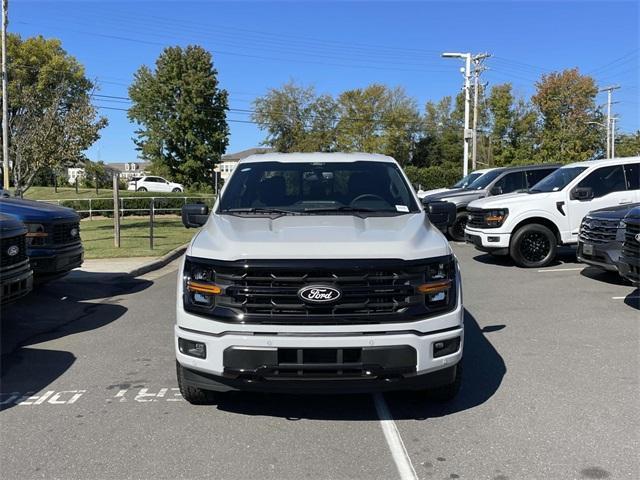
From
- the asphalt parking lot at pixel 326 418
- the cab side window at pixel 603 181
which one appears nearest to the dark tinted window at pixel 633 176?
the cab side window at pixel 603 181

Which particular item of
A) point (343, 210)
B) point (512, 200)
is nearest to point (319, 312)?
point (343, 210)

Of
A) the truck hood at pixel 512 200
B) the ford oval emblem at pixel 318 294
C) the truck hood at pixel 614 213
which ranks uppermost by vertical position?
the truck hood at pixel 512 200

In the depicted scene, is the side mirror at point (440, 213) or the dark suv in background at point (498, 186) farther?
the dark suv in background at point (498, 186)

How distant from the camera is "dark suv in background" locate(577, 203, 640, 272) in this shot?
27.0 ft

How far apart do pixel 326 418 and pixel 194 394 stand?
3.17 ft

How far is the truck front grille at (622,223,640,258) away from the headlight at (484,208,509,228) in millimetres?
4152

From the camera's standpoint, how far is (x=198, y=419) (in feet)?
13.4

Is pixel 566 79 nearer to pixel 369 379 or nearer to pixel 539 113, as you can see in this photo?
pixel 539 113

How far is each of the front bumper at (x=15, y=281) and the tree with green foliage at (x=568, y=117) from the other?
48.6 m

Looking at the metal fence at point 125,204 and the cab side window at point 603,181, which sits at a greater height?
the cab side window at point 603,181

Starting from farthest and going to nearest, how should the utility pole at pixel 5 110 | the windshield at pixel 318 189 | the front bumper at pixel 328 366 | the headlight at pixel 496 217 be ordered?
the utility pole at pixel 5 110
the headlight at pixel 496 217
the windshield at pixel 318 189
the front bumper at pixel 328 366

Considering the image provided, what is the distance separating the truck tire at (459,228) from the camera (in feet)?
49.0

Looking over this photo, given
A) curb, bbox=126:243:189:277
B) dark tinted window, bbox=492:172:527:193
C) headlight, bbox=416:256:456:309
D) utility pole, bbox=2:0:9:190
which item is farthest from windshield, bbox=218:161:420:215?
utility pole, bbox=2:0:9:190

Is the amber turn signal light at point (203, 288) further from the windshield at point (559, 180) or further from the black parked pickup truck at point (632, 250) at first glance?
the windshield at point (559, 180)
